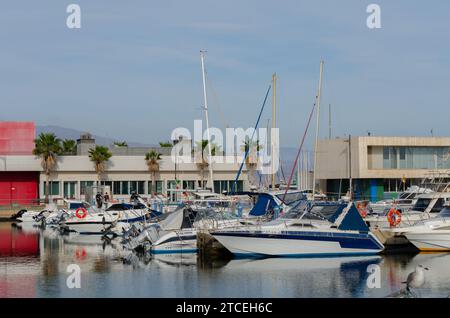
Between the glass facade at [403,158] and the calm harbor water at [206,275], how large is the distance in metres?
43.2

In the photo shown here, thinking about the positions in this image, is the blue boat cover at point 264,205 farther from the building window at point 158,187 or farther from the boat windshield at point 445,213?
the building window at point 158,187

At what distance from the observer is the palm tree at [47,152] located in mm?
87562

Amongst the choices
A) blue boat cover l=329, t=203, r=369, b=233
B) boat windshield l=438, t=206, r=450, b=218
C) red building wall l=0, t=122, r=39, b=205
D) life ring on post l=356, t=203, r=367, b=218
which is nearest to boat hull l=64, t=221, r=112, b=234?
life ring on post l=356, t=203, r=367, b=218

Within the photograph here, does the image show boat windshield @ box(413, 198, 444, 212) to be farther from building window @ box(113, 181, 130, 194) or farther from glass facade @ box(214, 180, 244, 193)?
building window @ box(113, 181, 130, 194)

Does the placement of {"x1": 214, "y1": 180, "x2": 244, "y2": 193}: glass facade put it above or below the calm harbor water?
above

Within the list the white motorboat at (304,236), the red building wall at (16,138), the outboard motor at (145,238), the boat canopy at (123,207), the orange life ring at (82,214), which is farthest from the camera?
the red building wall at (16,138)

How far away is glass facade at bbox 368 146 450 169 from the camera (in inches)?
3356

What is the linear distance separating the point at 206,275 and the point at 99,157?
5493cm

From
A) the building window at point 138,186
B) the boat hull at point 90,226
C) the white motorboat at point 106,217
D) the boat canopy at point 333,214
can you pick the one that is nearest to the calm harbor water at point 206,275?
the boat canopy at point 333,214

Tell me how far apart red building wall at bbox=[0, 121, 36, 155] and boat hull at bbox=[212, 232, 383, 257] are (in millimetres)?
54593

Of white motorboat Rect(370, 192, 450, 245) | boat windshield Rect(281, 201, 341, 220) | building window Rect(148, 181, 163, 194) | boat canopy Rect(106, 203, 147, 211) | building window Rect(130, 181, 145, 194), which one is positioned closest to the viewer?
boat windshield Rect(281, 201, 341, 220)

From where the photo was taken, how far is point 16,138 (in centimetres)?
9112

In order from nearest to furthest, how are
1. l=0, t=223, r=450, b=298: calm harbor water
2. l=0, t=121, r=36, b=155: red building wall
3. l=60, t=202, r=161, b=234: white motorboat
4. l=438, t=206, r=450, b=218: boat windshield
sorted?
l=0, t=223, r=450, b=298: calm harbor water → l=438, t=206, r=450, b=218: boat windshield → l=60, t=202, r=161, b=234: white motorboat → l=0, t=121, r=36, b=155: red building wall
